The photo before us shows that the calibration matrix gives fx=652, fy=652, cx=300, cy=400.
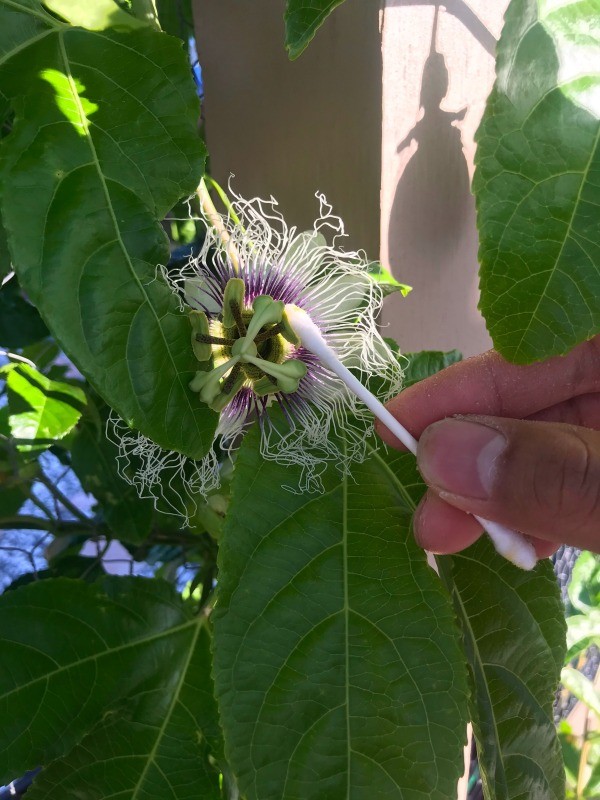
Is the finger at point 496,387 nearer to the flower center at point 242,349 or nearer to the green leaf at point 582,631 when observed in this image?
the flower center at point 242,349

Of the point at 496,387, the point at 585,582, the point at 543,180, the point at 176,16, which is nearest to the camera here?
the point at 543,180

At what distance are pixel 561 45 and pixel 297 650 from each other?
1.60 ft

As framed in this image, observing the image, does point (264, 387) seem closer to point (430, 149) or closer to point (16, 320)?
point (430, 149)

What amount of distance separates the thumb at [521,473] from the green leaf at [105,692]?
1.37 ft

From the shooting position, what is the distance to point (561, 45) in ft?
1.29

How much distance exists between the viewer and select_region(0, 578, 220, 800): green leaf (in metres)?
0.73

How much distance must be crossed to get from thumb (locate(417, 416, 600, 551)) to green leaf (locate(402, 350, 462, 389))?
0.18 meters

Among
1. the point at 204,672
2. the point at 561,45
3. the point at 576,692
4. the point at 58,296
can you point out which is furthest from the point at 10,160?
the point at 576,692

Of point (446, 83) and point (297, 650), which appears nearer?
point (297, 650)

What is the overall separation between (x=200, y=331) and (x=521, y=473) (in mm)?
294

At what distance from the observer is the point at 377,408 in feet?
1.74

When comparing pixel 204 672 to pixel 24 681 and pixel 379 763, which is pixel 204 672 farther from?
pixel 379 763

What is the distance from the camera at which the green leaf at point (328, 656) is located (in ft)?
1.76

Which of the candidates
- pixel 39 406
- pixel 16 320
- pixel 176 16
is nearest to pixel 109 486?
pixel 39 406
